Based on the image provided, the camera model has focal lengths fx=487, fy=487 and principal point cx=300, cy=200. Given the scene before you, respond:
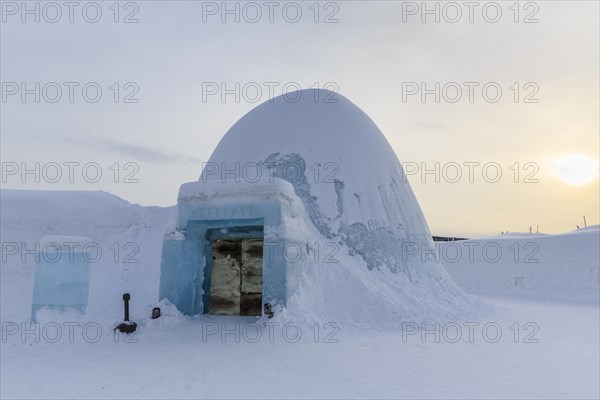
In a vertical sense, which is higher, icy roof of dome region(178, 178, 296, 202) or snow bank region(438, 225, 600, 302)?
icy roof of dome region(178, 178, 296, 202)

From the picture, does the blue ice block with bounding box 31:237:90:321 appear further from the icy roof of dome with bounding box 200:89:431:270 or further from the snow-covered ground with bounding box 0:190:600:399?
the icy roof of dome with bounding box 200:89:431:270

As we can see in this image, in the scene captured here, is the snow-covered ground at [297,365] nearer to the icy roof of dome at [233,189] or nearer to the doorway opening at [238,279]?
the doorway opening at [238,279]

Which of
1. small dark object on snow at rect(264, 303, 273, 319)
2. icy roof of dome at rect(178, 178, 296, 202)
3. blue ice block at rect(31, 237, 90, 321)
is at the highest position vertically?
icy roof of dome at rect(178, 178, 296, 202)

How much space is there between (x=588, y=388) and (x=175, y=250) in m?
7.20

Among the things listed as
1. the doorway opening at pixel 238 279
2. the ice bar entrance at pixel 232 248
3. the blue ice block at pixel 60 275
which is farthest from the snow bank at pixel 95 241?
the doorway opening at pixel 238 279

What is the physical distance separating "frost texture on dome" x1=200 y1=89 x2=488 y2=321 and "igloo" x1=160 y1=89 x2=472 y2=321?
29 mm

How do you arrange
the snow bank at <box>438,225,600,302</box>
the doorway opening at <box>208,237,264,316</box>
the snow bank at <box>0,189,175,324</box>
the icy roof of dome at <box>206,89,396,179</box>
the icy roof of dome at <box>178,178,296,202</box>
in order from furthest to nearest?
the snow bank at <box>438,225,600,302</box> → the icy roof of dome at <box>206,89,396,179</box> → the snow bank at <box>0,189,175,324</box> → the doorway opening at <box>208,237,264,316</box> → the icy roof of dome at <box>178,178,296,202</box>

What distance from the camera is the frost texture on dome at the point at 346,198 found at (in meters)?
10.2

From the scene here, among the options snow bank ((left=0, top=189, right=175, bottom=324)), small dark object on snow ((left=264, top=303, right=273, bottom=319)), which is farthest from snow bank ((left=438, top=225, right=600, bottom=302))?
small dark object on snow ((left=264, top=303, right=273, bottom=319))

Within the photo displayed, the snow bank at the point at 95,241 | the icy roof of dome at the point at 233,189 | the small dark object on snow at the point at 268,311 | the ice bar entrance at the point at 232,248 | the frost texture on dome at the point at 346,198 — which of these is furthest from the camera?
the snow bank at the point at 95,241

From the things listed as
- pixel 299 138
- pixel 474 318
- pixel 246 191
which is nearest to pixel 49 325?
pixel 246 191

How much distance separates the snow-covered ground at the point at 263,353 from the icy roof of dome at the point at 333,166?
103 inches

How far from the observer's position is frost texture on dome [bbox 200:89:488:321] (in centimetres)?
1020

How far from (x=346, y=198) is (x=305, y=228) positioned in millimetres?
→ 1870
